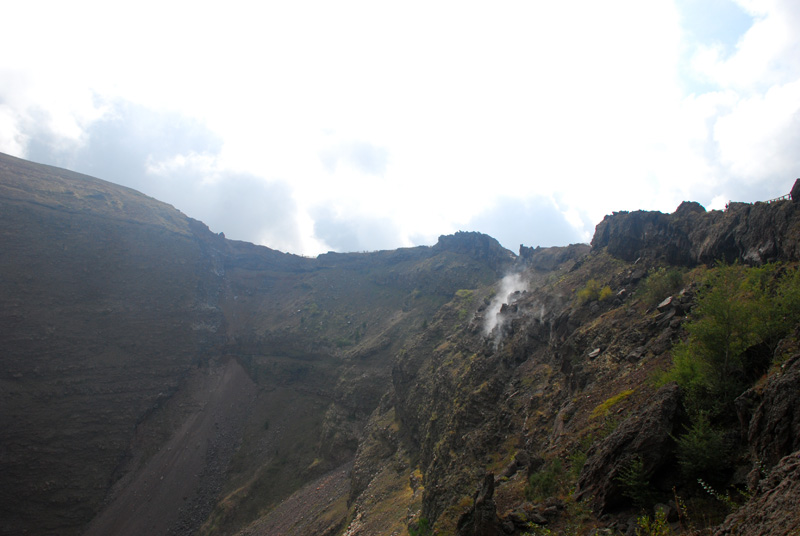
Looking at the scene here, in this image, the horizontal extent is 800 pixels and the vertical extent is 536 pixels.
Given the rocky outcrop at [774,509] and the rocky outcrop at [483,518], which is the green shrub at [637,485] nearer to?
the rocky outcrop at [774,509]

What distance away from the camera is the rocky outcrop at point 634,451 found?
1074 centimetres

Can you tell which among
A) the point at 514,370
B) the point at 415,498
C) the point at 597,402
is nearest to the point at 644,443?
the point at 597,402

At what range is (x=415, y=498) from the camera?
2975cm

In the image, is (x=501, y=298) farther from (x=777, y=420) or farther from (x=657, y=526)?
(x=657, y=526)

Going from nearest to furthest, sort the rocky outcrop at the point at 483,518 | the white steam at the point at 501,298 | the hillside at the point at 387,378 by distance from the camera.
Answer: the hillside at the point at 387,378 → the rocky outcrop at the point at 483,518 → the white steam at the point at 501,298

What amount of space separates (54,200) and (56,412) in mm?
55014

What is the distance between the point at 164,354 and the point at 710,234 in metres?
86.8

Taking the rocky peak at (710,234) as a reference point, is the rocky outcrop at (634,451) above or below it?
below

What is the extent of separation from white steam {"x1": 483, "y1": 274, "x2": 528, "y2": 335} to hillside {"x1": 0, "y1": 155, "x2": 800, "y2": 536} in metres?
0.62

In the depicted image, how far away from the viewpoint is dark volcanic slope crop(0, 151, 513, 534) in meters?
53.7

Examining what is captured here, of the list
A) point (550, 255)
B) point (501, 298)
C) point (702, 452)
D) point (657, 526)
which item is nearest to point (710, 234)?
point (702, 452)

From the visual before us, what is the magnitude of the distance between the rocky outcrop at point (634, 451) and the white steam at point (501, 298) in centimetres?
2875

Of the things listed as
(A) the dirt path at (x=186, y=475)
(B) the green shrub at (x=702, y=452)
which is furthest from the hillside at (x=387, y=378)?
(A) the dirt path at (x=186, y=475)

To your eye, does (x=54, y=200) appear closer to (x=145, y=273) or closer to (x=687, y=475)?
(x=145, y=273)
